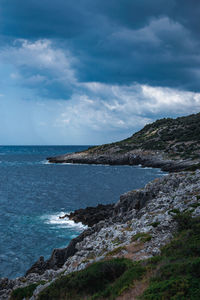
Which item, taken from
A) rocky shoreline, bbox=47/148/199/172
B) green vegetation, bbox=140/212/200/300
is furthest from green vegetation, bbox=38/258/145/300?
rocky shoreline, bbox=47/148/199/172

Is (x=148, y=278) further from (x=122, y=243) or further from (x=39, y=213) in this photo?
(x=39, y=213)

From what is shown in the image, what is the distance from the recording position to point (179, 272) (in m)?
9.09

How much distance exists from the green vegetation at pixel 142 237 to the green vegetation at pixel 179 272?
2.47 meters

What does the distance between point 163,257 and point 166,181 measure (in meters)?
19.9

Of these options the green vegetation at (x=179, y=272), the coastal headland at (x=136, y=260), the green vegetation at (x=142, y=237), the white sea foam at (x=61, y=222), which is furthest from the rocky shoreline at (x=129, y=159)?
the green vegetation at (x=179, y=272)

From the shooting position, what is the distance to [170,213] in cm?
1792

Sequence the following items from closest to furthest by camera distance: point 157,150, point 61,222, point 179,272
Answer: point 179,272 < point 61,222 < point 157,150

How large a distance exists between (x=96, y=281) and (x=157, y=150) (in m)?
109

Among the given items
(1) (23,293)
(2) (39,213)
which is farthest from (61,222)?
(1) (23,293)

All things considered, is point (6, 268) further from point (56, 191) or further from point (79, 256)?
point (56, 191)

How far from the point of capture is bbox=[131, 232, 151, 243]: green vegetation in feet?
49.7

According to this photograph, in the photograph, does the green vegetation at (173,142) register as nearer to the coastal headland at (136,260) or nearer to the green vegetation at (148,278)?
the coastal headland at (136,260)

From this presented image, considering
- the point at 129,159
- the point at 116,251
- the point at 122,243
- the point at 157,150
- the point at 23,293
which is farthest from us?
the point at 157,150

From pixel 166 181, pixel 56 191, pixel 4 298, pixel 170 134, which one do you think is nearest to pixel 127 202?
pixel 166 181
